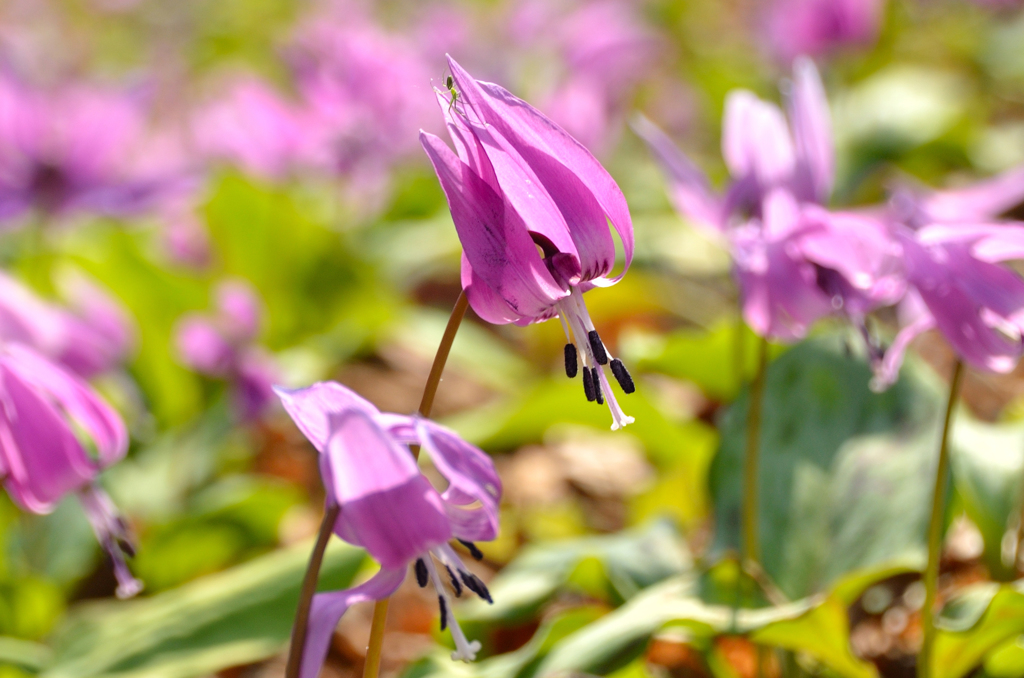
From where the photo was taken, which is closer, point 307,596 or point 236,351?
point 307,596

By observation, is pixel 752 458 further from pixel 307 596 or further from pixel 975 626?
pixel 307 596

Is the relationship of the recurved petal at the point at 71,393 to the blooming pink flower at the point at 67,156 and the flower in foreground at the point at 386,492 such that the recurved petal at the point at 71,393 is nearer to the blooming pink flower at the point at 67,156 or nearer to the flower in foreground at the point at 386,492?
the flower in foreground at the point at 386,492

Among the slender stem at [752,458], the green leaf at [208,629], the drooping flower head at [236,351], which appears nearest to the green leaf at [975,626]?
the slender stem at [752,458]

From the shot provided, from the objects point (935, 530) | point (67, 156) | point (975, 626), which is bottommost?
point (975, 626)

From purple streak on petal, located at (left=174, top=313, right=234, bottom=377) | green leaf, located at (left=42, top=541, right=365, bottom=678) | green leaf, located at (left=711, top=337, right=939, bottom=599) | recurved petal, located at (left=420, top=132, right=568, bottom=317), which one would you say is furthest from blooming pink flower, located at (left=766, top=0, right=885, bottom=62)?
recurved petal, located at (left=420, top=132, right=568, bottom=317)

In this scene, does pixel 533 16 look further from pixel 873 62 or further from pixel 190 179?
pixel 190 179

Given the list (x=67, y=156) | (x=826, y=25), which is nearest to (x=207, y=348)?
(x=67, y=156)

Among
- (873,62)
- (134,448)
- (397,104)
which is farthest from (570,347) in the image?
(873,62)
